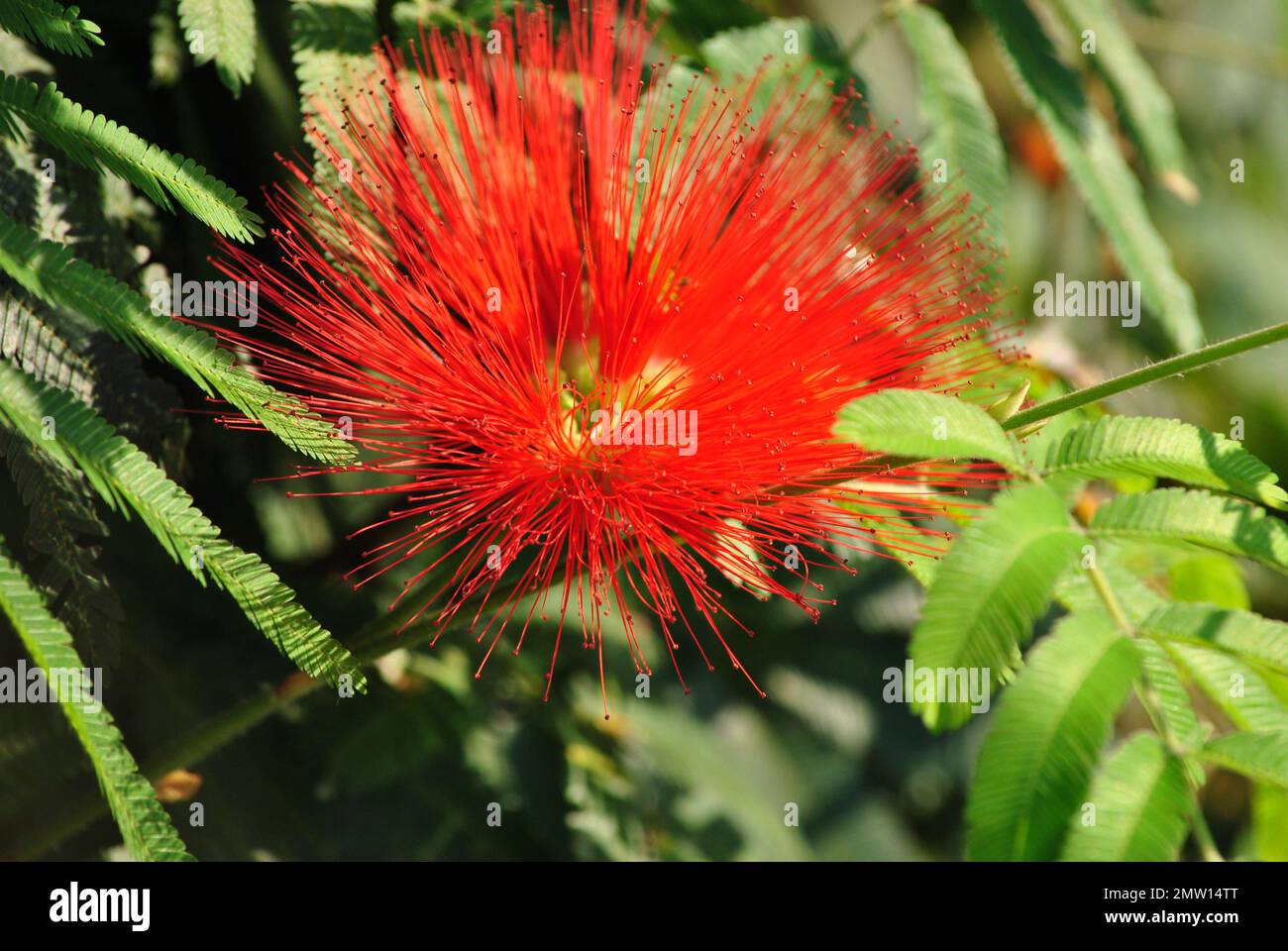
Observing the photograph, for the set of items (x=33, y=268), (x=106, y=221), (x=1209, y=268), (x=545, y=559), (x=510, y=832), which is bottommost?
(x=510, y=832)

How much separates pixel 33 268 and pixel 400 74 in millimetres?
505

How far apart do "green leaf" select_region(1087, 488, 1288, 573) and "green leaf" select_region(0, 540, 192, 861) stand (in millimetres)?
961

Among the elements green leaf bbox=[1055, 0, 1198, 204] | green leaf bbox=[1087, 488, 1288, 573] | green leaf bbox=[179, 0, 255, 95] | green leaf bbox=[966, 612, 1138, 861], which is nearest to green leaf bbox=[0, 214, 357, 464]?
green leaf bbox=[179, 0, 255, 95]

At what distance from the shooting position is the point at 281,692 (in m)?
1.44

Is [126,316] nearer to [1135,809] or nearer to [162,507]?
[162,507]

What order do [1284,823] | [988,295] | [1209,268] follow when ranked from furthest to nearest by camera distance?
1. [1209,268]
2. [1284,823]
3. [988,295]

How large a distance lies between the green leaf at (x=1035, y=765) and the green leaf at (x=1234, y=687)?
0.60 feet

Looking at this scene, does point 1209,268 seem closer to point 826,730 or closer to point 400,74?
point 826,730

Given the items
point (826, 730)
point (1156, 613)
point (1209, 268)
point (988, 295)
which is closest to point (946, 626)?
point (1156, 613)

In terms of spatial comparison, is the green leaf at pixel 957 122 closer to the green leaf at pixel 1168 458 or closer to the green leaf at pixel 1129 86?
the green leaf at pixel 1129 86

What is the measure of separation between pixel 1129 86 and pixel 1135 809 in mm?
1423

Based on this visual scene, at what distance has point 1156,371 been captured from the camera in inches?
42.9

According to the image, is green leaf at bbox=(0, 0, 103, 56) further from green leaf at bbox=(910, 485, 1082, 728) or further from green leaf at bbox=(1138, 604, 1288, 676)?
green leaf at bbox=(1138, 604, 1288, 676)

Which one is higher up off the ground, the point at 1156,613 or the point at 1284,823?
the point at 1156,613
